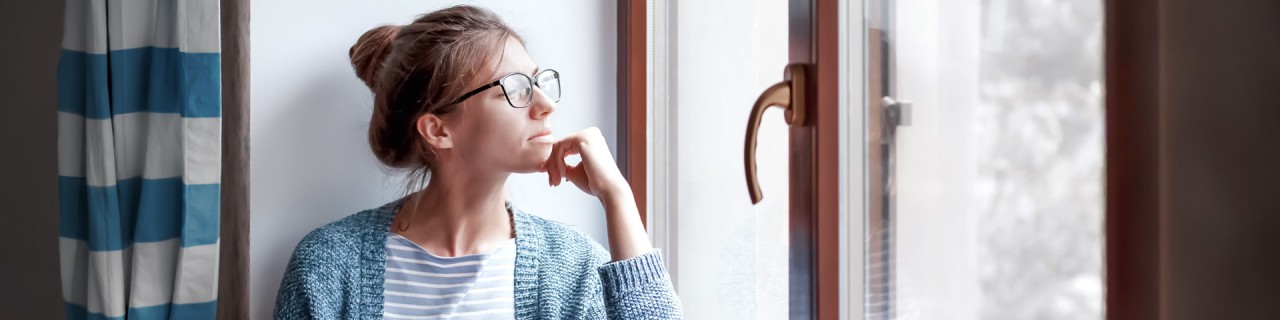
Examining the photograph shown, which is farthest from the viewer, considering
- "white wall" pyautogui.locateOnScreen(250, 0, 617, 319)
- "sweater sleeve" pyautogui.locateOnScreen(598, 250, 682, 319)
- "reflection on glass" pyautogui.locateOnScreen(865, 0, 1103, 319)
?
"white wall" pyautogui.locateOnScreen(250, 0, 617, 319)

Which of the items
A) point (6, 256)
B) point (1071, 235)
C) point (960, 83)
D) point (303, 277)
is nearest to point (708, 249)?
point (303, 277)

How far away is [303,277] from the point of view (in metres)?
1.19

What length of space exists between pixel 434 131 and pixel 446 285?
22cm

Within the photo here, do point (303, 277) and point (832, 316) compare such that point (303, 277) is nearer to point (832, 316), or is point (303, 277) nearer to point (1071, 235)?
point (832, 316)

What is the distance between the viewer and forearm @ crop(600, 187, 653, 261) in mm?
1127

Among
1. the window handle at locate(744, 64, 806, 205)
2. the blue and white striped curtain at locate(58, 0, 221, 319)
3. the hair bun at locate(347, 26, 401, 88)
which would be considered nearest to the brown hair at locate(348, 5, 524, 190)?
the hair bun at locate(347, 26, 401, 88)

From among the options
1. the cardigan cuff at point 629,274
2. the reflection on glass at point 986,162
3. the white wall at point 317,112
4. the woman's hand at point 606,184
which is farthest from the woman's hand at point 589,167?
the reflection on glass at point 986,162

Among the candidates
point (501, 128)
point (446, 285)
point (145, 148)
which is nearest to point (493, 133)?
point (501, 128)

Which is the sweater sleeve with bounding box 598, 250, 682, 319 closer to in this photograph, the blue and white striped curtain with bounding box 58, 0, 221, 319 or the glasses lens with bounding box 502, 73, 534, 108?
the glasses lens with bounding box 502, 73, 534, 108

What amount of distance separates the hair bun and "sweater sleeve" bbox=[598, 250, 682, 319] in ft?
1.49

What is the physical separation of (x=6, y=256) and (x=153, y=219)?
1.05 metres

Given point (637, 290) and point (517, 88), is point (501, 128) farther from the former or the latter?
point (637, 290)

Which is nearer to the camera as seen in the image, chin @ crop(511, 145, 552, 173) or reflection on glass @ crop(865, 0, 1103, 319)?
reflection on glass @ crop(865, 0, 1103, 319)

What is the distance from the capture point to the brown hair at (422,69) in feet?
3.81
